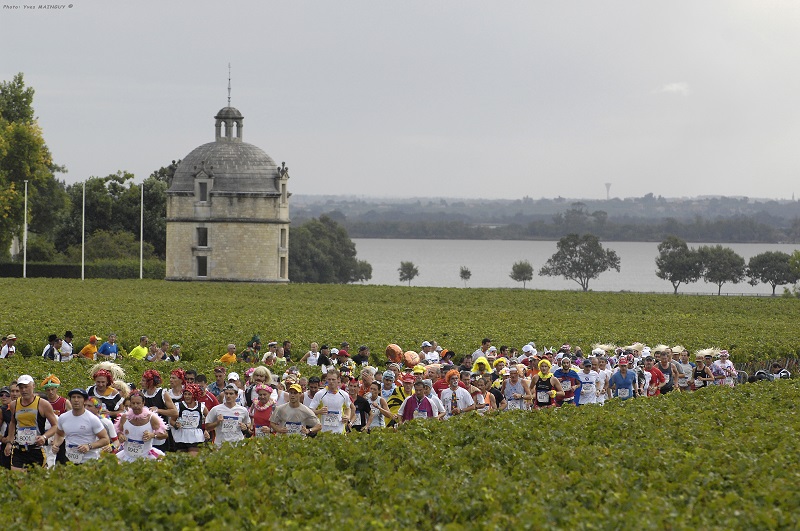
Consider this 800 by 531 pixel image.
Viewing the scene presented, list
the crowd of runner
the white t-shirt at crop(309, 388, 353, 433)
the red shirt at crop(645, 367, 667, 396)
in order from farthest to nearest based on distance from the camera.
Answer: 1. the red shirt at crop(645, 367, 667, 396)
2. the white t-shirt at crop(309, 388, 353, 433)
3. the crowd of runner

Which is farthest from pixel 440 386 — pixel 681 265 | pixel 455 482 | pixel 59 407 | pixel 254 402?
pixel 681 265

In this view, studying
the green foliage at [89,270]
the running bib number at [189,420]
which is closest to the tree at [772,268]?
the green foliage at [89,270]

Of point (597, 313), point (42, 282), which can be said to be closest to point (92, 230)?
point (42, 282)

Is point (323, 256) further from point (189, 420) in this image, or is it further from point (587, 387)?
point (189, 420)

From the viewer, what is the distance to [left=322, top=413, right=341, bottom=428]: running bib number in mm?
19469

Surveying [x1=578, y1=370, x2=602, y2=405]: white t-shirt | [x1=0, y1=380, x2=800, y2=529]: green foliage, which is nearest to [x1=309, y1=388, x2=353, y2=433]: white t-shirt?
[x1=0, y1=380, x2=800, y2=529]: green foliage

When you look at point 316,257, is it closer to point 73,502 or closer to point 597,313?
point 597,313

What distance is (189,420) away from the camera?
18609mm

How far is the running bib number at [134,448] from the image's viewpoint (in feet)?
57.7

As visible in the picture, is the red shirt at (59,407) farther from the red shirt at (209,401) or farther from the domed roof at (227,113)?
the domed roof at (227,113)

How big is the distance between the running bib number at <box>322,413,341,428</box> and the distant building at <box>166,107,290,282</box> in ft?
221

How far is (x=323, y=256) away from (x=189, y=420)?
13581cm

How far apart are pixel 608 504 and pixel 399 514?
7.12 ft

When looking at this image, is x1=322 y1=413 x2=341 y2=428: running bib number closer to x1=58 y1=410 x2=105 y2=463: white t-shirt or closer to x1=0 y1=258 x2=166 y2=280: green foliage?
x1=58 y1=410 x2=105 y2=463: white t-shirt
